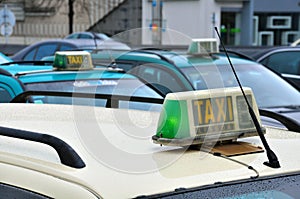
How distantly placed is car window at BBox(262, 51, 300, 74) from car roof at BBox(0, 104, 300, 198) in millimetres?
5767

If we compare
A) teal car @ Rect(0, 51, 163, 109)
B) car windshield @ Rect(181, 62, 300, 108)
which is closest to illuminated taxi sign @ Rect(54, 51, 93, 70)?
teal car @ Rect(0, 51, 163, 109)

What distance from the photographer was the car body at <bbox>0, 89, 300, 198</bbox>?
135 cm

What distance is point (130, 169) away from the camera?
4.71 ft

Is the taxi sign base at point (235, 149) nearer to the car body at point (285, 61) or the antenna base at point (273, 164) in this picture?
the antenna base at point (273, 164)

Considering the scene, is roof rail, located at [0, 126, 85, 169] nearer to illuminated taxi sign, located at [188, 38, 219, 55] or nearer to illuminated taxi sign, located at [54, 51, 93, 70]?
illuminated taxi sign, located at [54, 51, 93, 70]

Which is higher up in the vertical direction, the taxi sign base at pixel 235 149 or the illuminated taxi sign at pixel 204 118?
the illuminated taxi sign at pixel 204 118

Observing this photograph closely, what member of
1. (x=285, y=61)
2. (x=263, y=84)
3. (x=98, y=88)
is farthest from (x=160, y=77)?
(x=285, y=61)

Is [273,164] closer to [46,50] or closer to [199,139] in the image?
[199,139]

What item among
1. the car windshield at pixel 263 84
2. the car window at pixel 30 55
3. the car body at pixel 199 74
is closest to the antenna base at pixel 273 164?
the car body at pixel 199 74

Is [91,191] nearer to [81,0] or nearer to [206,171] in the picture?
[206,171]

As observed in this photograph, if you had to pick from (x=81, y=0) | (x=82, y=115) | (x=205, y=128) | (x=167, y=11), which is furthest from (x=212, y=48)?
(x=81, y=0)

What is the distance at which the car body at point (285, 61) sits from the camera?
7473 mm

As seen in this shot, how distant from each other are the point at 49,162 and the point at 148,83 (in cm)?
248

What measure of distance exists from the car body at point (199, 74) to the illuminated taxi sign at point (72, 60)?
0.27m
